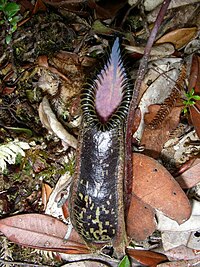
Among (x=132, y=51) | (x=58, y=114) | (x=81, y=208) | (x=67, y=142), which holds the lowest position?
(x=81, y=208)

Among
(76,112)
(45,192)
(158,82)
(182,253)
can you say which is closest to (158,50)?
(158,82)

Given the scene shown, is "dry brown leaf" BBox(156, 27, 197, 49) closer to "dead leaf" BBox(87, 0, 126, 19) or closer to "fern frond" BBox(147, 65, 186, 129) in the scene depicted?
"fern frond" BBox(147, 65, 186, 129)

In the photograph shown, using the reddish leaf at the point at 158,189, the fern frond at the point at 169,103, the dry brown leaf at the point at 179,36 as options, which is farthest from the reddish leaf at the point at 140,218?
the dry brown leaf at the point at 179,36

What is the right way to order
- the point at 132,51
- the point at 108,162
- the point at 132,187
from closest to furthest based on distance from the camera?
1. the point at 108,162
2. the point at 132,187
3. the point at 132,51

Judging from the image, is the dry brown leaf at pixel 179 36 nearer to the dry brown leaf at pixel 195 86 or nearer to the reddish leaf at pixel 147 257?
the dry brown leaf at pixel 195 86

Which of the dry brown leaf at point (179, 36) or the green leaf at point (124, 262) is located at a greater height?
the dry brown leaf at point (179, 36)

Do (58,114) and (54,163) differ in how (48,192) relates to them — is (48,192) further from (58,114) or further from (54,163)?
(58,114)

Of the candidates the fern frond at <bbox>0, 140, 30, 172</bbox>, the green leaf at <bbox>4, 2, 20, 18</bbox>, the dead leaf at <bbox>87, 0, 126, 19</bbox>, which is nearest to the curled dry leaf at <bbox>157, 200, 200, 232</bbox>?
the fern frond at <bbox>0, 140, 30, 172</bbox>

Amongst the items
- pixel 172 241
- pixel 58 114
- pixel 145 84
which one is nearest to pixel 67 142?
pixel 58 114
